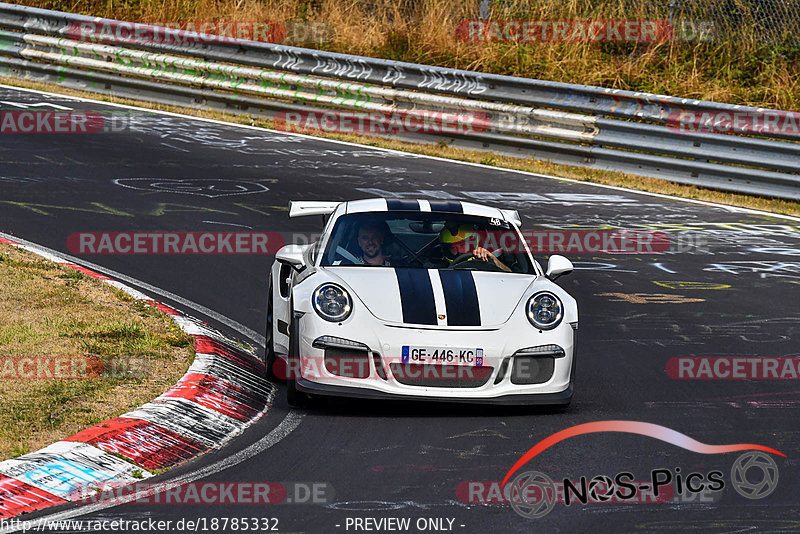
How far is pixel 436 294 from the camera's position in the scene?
7.54 metres

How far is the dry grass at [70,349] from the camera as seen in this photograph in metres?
6.61

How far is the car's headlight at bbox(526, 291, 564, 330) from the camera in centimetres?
751

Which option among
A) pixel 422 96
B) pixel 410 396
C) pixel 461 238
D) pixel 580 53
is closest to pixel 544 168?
pixel 422 96

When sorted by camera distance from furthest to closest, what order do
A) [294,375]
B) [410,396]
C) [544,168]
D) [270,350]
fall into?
1. [544,168]
2. [270,350]
3. [294,375]
4. [410,396]

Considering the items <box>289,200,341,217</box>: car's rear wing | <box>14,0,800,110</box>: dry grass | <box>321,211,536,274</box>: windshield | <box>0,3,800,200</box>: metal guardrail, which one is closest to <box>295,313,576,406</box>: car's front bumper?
<box>321,211,536,274</box>: windshield

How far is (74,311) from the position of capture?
898 cm

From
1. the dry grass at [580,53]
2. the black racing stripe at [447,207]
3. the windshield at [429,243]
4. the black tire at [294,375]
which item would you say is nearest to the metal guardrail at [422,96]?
the dry grass at [580,53]

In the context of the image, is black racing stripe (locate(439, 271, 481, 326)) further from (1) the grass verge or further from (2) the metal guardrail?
(2) the metal guardrail

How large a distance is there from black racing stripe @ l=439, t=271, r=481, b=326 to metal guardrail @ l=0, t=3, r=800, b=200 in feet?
29.7

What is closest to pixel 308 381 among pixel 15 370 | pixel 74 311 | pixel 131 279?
pixel 15 370

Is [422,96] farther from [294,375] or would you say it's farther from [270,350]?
[294,375]

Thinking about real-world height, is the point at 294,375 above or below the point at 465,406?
above

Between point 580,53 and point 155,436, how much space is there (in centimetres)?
1509

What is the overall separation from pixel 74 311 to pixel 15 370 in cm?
156
